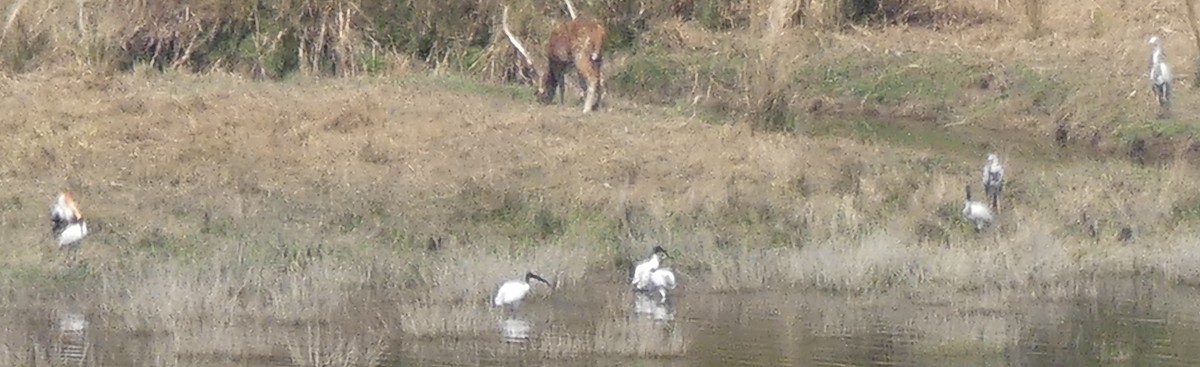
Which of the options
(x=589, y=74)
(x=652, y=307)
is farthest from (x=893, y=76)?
(x=652, y=307)

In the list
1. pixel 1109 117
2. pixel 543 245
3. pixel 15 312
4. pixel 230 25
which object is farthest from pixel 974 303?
pixel 230 25

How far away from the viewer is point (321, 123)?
18812 mm

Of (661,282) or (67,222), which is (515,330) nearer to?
(661,282)

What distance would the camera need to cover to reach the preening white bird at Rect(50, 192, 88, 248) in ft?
47.2

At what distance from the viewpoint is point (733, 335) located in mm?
12719

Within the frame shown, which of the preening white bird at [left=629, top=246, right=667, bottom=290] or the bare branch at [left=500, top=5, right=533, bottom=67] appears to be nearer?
the preening white bird at [left=629, top=246, right=667, bottom=290]

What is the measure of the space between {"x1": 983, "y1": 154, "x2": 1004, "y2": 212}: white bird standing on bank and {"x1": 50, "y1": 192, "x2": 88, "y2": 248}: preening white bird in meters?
7.09

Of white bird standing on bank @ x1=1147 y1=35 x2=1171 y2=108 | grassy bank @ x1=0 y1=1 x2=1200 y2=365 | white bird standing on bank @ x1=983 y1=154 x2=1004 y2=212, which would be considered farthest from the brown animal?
white bird standing on bank @ x1=1147 y1=35 x2=1171 y2=108

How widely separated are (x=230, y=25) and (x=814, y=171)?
8.40 meters

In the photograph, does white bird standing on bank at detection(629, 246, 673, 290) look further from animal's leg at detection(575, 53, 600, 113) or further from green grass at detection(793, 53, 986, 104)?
green grass at detection(793, 53, 986, 104)

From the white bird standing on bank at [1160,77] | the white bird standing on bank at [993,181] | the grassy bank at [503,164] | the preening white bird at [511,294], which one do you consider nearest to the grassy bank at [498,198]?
the grassy bank at [503,164]

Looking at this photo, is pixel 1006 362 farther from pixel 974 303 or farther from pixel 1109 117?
pixel 1109 117

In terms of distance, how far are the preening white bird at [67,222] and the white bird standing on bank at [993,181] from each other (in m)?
7.09

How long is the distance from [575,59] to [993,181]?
210 inches
